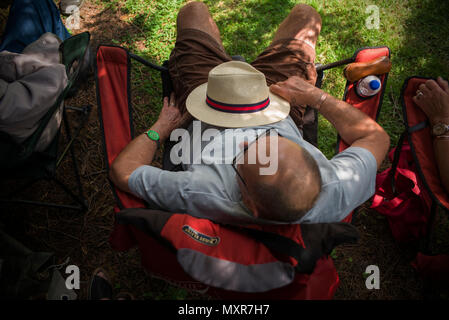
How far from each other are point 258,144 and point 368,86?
1.35 meters

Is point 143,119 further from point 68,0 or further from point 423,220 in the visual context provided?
point 423,220

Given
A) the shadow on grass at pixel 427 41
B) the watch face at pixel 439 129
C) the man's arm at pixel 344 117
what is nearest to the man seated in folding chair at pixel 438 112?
the watch face at pixel 439 129

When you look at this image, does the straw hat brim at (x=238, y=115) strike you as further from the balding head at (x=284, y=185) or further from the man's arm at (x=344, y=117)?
the balding head at (x=284, y=185)

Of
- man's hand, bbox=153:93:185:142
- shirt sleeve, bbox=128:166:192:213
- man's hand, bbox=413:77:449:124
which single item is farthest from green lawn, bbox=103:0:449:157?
shirt sleeve, bbox=128:166:192:213

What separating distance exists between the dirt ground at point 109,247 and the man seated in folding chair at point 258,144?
1081 millimetres

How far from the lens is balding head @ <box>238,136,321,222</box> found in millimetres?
1360

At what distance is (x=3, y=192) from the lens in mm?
2723

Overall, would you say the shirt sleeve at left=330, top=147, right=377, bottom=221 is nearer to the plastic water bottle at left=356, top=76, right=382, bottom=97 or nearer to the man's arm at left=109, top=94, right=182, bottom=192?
the plastic water bottle at left=356, top=76, right=382, bottom=97

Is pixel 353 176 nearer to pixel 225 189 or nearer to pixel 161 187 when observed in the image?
pixel 225 189

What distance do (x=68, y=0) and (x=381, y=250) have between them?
511 centimetres

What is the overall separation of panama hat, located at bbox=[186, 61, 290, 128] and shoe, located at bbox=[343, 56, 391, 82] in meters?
0.79

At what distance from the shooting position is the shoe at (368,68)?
2219mm

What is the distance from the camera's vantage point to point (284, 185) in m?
1.35
